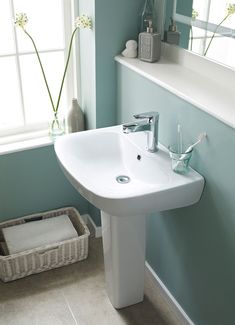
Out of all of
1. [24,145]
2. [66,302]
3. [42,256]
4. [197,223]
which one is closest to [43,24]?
[24,145]

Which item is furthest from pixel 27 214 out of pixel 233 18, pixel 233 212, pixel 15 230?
pixel 233 18

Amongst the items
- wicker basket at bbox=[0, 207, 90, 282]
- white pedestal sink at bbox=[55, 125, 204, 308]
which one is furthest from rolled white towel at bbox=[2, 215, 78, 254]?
white pedestal sink at bbox=[55, 125, 204, 308]

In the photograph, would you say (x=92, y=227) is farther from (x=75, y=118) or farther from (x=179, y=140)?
(x=179, y=140)

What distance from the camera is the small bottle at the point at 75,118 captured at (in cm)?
242

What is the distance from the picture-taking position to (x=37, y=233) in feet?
7.94

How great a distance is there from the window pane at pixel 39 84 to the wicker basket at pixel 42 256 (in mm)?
604

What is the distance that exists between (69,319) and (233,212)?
41.8 inches

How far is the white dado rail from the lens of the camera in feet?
5.37

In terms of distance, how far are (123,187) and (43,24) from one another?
43.8 inches

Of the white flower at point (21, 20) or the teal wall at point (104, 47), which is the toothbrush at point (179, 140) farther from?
the white flower at point (21, 20)

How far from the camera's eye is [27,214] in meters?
2.55

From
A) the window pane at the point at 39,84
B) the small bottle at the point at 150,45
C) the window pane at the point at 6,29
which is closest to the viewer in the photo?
the small bottle at the point at 150,45

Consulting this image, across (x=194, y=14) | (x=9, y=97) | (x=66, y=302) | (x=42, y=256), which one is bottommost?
(x=66, y=302)

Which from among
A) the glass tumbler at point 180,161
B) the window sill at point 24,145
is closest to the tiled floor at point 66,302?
the window sill at point 24,145
